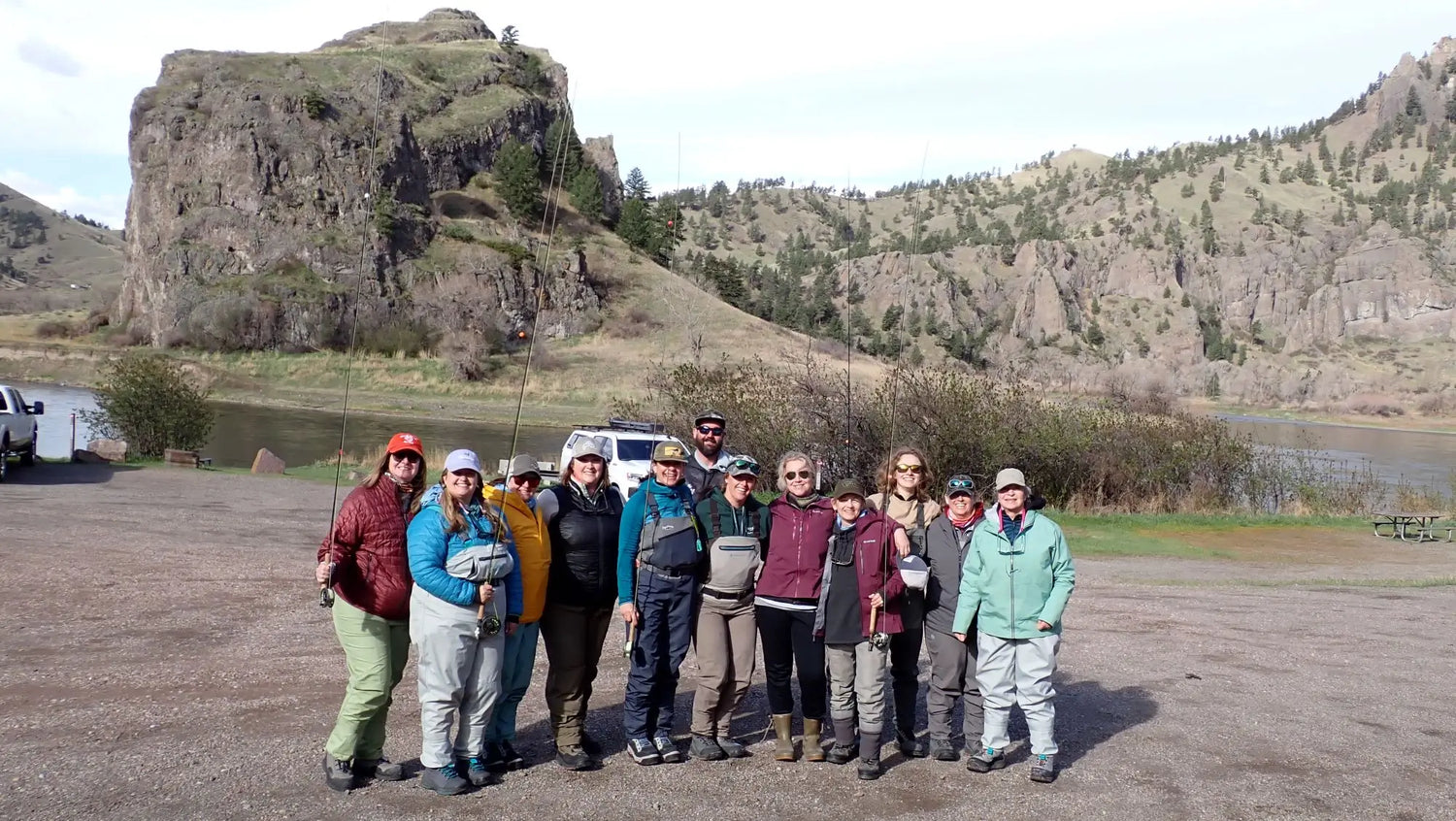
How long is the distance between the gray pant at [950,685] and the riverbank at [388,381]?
51.0 m

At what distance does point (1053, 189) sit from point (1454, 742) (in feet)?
666

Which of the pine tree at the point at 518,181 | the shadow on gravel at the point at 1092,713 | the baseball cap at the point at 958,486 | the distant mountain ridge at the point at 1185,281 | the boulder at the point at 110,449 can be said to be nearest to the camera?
the baseball cap at the point at 958,486

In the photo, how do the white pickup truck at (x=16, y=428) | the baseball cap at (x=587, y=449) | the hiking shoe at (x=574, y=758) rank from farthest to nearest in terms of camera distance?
1. the white pickup truck at (x=16, y=428)
2. the baseball cap at (x=587, y=449)
3. the hiking shoe at (x=574, y=758)

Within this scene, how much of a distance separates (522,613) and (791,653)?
65.7 inches

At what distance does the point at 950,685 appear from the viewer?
267 inches

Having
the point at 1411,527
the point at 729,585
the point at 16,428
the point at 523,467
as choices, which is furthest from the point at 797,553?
the point at 1411,527

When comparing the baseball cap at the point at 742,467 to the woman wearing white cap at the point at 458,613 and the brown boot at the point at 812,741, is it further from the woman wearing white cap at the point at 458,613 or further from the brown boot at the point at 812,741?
the brown boot at the point at 812,741

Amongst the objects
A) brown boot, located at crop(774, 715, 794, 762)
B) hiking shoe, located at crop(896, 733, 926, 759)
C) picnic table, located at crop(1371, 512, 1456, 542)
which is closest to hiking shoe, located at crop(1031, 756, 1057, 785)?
hiking shoe, located at crop(896, 733, 926, 759)

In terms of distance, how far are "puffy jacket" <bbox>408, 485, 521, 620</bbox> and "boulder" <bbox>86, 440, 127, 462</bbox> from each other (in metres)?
24.3

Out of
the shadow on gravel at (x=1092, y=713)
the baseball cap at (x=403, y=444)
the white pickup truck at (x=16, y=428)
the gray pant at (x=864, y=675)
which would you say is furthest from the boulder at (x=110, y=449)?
the gray pant at (x=864, y=675)

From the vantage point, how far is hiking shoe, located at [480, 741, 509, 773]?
6.12m

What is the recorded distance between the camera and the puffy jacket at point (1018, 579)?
21.2 feet

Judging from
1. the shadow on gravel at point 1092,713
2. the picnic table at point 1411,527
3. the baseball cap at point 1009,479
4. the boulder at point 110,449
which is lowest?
the picnic table at point 1411,527


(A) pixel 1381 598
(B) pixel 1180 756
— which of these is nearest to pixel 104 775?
(B) pixel 1180 756
